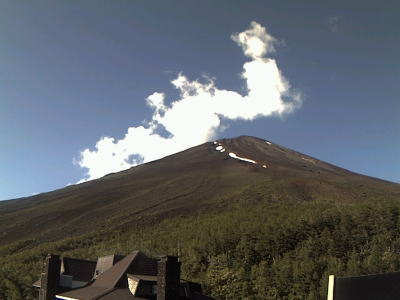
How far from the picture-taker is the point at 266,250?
66125 mm

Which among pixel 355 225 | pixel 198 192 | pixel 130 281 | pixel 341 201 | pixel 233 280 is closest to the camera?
pixel 130 281

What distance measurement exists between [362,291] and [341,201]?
88.2m

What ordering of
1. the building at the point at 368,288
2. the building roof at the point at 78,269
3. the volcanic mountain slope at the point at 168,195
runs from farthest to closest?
the volcanic mountain slope at the point at 168,195 → the building roof at the point at 78,269 → the building at the point at 368,288

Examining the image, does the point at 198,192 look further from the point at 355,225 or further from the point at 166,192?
the point at 355,225

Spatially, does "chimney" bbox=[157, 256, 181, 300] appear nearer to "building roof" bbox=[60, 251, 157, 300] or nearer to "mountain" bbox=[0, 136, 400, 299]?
"building roof" bbox=[60, 251, 157, 300]

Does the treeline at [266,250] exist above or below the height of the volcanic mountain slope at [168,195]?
below

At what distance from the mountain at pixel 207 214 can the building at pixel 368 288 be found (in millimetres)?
31052

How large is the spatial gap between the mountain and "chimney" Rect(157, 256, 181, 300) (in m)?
27.4

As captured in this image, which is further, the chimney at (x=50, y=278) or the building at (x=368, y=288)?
the chimney at (x=50, y=278)

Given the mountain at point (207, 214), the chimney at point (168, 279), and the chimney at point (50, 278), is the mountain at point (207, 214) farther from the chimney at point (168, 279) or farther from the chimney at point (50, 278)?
the chimney at point (168, 279)

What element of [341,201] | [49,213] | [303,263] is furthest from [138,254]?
[49,213]

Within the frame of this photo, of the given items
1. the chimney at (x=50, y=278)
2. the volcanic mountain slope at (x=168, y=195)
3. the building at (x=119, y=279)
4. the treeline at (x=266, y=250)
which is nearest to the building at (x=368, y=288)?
the building at (x=119, y=279)

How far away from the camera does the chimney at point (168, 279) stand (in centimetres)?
2486

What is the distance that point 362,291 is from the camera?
18.4m
